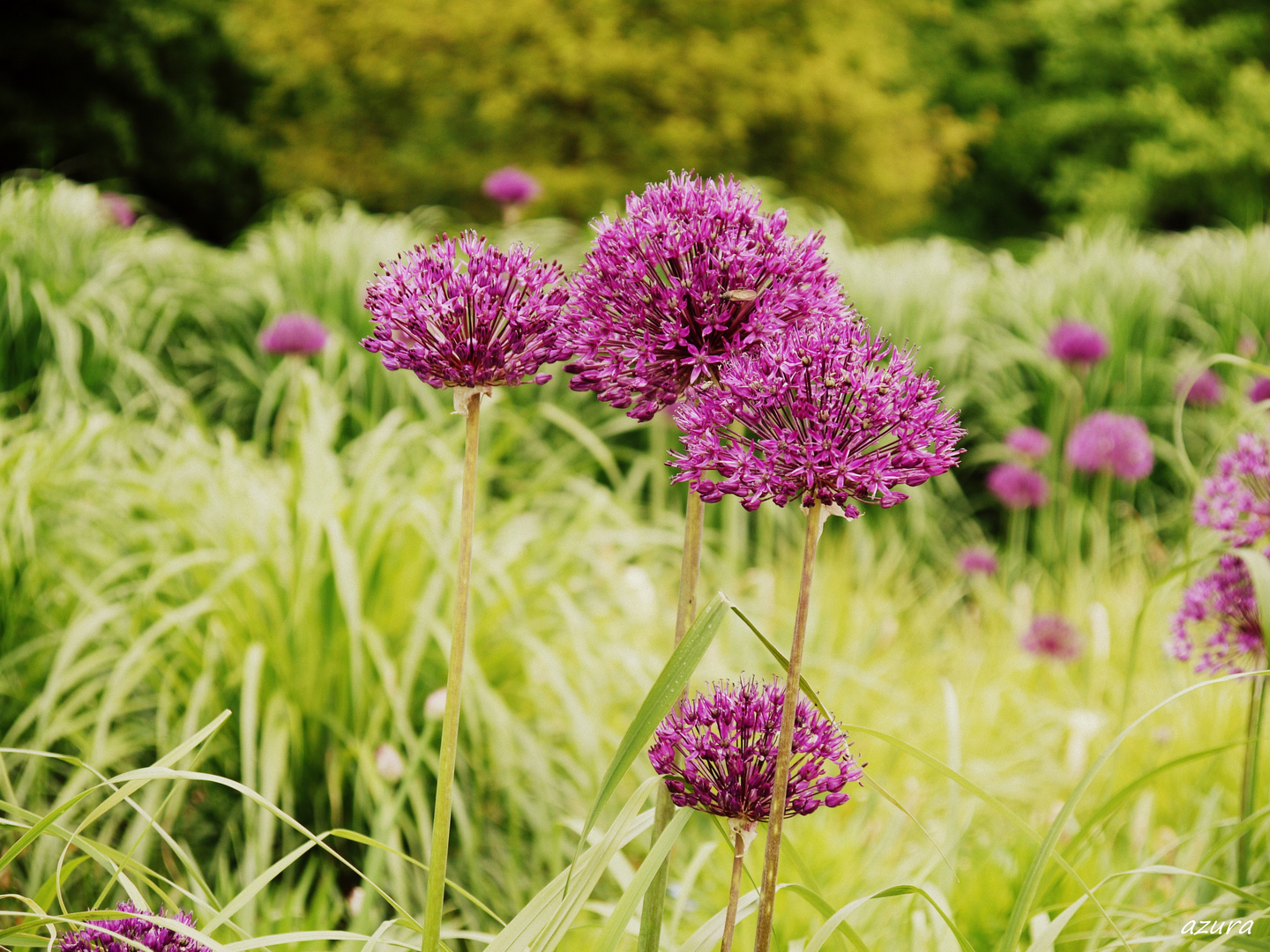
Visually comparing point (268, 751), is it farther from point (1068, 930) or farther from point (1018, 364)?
point (1018, 364)

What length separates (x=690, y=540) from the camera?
1042 mm

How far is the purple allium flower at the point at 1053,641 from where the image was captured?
134 inches

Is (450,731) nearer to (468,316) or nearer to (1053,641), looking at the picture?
(468,316)

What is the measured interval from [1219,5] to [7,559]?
2129cm

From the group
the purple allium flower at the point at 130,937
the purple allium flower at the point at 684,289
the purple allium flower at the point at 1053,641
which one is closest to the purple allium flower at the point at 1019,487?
the purple allium flower at the point at 1053,641

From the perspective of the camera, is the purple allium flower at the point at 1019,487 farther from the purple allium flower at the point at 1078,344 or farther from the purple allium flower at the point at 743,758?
the purple allium flower at the point at 743,758

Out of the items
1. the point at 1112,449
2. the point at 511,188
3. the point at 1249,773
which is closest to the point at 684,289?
the point at 1249,773

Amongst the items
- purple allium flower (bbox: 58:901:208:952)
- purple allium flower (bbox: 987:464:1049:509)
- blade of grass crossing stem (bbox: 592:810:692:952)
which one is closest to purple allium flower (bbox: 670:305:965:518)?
blade of grass crossing stem (bbox: 592:810:692:952)

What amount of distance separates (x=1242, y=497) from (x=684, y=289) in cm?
124

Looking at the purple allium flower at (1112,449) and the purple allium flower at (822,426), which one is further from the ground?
the purple allium flower at (1112,449)

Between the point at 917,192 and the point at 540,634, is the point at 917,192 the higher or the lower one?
the higher one

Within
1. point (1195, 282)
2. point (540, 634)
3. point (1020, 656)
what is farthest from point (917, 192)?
point (540, 634)

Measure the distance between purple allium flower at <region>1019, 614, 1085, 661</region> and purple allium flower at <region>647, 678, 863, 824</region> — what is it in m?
Result: 2.65

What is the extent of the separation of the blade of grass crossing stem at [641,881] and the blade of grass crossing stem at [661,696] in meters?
0.08
